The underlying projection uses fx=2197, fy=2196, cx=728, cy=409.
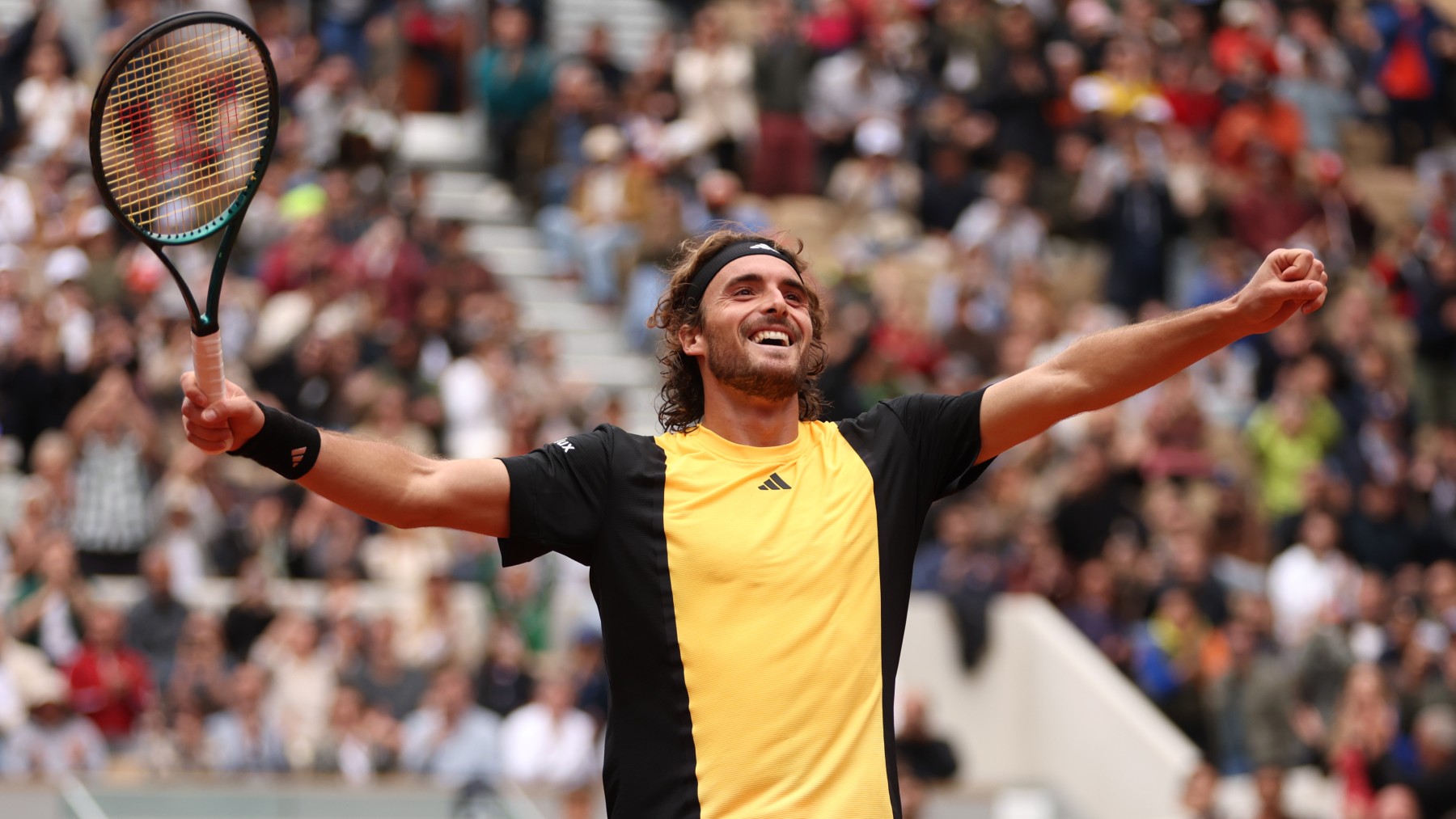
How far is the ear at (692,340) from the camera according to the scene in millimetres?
5391

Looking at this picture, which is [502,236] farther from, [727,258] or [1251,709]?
[727,258]

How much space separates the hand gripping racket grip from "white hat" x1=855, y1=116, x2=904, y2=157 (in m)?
14.1

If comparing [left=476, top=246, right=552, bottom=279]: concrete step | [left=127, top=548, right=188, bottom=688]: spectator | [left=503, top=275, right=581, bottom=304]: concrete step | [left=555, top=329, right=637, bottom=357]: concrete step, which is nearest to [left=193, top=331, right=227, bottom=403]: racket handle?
[left=127, top=548, right=188, bottom=688]: spectator

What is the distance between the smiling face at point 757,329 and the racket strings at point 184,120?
3.77 feet

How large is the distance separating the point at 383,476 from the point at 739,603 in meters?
0.83

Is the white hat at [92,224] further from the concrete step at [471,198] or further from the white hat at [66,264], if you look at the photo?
the concrete step at [471,198]

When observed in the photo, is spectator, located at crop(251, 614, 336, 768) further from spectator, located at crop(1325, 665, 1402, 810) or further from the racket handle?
the racket handle

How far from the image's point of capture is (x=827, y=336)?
584 inches

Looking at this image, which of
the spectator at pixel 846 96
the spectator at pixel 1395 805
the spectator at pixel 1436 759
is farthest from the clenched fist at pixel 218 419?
the spectator at pixel 846 96

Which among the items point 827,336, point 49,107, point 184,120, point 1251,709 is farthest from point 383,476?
point 49,107

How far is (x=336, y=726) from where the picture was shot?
12.2 meters

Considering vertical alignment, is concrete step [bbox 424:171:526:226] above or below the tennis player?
below

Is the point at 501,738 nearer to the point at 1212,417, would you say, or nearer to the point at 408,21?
the point at 1212,417

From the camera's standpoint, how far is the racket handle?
14.9 ft
